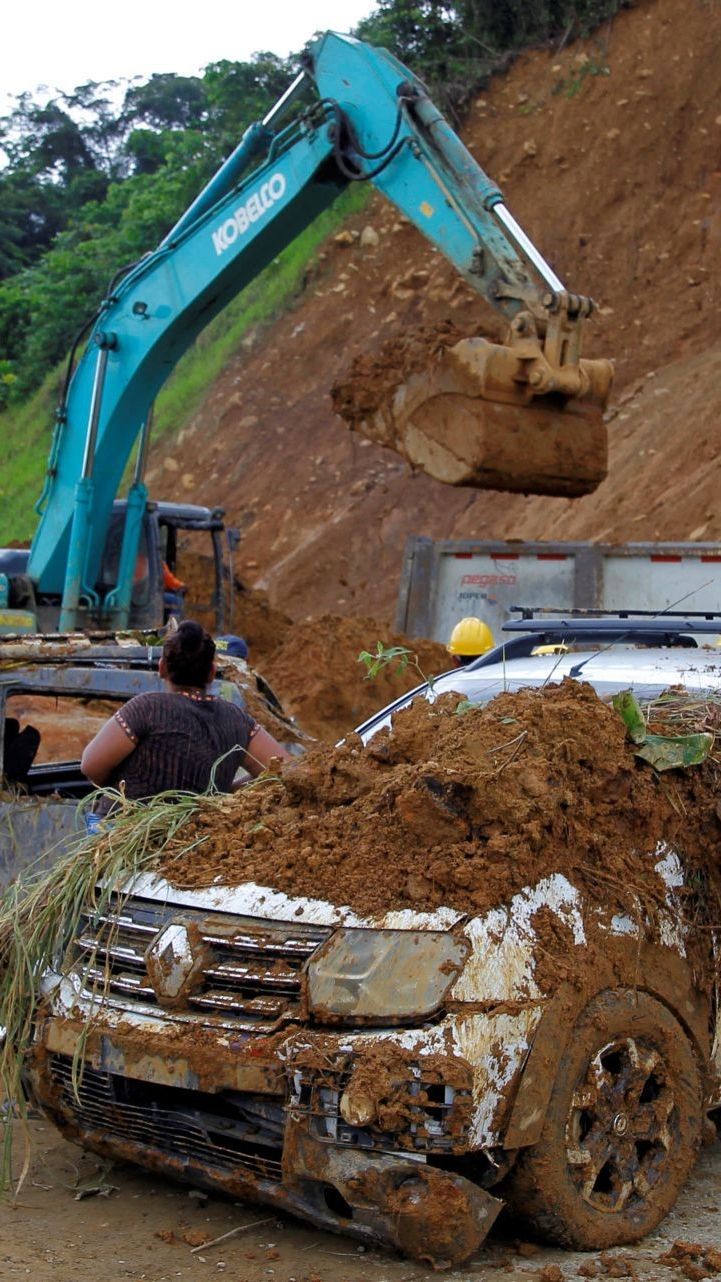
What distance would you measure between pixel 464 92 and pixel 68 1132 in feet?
79.1

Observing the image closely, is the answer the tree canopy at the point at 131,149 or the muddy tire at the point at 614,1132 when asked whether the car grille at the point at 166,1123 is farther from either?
the tree canopy at the point at 131,149

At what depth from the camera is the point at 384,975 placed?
4242mm

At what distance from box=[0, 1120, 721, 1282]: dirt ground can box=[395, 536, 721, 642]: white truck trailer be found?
9.05 m

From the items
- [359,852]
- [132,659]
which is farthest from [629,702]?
[132,659]

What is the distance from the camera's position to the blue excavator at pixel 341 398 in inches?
370

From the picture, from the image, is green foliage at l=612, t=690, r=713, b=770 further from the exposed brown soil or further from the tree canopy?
the tree canopy

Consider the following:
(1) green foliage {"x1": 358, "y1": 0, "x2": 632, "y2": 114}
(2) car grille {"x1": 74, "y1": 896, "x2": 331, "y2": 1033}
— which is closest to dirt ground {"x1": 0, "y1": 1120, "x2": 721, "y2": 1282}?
(2) car grille {"x1": 74, "y1": 896, "x2": 331, "y2": 1033}

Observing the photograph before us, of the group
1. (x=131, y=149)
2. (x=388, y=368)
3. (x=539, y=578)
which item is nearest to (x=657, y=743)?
(x=388, y=368)

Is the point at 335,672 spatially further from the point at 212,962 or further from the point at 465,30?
the point at 465,30

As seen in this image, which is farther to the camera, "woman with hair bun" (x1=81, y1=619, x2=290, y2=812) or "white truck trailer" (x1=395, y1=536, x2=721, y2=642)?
"white truck trailer" (x1=395, y1=536, x2=721, y2=642)

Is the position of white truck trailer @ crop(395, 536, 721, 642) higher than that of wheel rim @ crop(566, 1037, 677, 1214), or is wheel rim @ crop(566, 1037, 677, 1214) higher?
white truck trailer @ crop(395, 536, 721, 642)

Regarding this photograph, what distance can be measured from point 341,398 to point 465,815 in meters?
5.91

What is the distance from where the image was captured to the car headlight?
4184mm

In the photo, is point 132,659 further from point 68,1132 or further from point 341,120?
point 341,120
